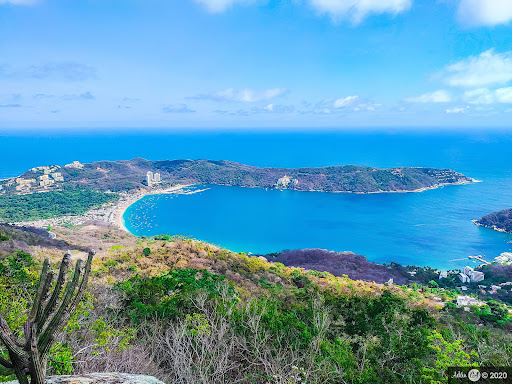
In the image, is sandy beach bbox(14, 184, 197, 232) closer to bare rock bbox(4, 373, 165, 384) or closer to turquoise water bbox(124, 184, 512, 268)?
turquoise water bbox(124, 184, 512, 268)

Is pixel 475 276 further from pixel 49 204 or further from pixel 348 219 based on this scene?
pixel 49 204

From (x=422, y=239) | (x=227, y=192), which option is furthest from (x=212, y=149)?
(x=422, y=239)

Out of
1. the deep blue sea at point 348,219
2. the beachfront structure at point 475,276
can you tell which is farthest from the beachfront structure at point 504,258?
the beachfront structure at point 475,276

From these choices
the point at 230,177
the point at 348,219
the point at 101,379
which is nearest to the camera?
the point at 101,379

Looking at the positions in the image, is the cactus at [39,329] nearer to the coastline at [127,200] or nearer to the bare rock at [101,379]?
the bare rock at [101,379]

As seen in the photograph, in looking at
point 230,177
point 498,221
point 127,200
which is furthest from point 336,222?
point 127,200

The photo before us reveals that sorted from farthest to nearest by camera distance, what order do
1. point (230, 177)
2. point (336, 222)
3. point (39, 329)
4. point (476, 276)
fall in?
point (230, 177) → point (336, 222) → point (476, 276) → point (39, 329)
